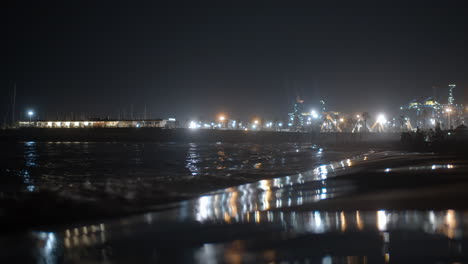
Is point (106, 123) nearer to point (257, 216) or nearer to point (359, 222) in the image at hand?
point (257, 216)

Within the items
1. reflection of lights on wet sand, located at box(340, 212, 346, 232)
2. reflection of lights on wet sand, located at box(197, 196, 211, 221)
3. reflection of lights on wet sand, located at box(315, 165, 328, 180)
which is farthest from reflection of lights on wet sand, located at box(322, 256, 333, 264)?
reflection of lights on wet sand, located at box(315, 165, 328, 180)

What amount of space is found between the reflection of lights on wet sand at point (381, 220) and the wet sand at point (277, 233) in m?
0.02

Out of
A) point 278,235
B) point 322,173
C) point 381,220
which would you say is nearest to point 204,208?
point 278,235

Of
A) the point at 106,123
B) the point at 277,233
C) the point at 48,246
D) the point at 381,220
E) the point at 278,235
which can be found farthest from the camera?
the point at 106,123

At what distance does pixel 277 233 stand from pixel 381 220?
92.7 inches

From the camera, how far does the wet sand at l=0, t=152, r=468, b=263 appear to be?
19.4 ft

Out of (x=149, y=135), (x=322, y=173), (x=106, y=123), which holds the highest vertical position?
(x=106, y=123)

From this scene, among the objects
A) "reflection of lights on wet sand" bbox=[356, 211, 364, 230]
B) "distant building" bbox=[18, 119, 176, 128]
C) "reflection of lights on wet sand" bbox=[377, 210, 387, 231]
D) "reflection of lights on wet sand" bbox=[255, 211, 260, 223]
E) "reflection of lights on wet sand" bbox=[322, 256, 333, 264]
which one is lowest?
"reflection of lights on wet sand" bbox=[322, 256, 333, 264]

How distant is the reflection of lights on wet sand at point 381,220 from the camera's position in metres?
7.36

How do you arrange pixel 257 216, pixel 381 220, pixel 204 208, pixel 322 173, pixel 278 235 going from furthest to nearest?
pixel 322 173, pixel 204 208, pixel 257 216, pixel 381 220, pixel 278 235

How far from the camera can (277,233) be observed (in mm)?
7160

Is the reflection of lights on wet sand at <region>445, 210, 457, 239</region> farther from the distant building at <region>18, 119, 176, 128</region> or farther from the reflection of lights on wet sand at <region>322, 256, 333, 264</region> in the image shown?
the distant building at <region>18, 119, 176, 128</region>

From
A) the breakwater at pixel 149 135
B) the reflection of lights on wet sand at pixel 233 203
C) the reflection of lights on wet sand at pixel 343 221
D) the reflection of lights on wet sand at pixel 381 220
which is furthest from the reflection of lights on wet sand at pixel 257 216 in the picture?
the breakwater at pixel 149 135

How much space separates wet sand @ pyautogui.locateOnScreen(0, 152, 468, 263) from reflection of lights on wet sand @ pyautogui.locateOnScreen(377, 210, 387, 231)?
Answer: 19mm
